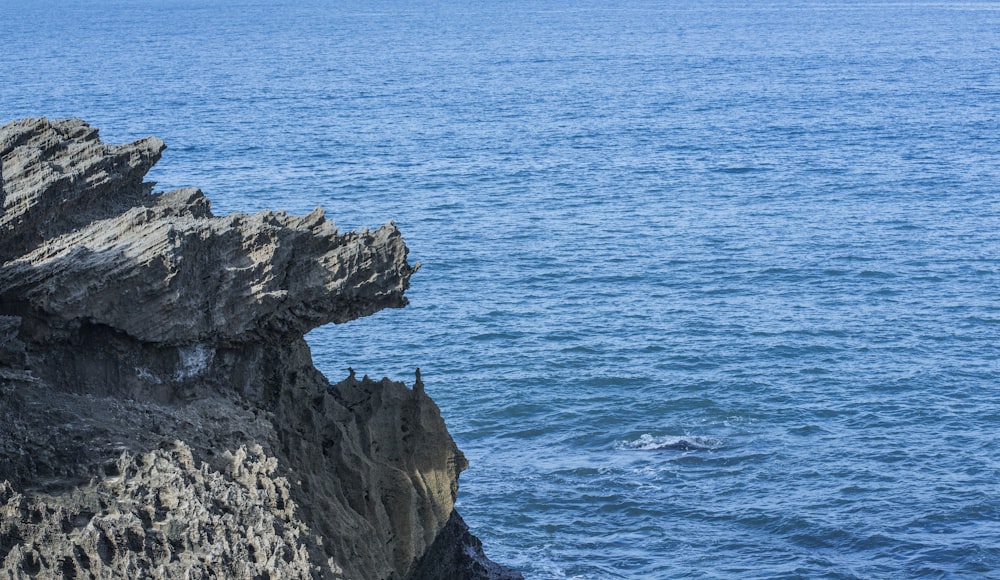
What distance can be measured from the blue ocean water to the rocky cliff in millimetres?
14872

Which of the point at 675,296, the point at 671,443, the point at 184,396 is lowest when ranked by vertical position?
the point at 671,443

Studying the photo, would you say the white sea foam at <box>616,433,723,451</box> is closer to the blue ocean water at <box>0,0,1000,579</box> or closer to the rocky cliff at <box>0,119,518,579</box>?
the blue ocean water at <box>0,0,1000,579</box>

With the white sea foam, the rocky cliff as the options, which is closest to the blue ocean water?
the white sea foam

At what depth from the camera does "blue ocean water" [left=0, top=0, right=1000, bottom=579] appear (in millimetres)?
42156

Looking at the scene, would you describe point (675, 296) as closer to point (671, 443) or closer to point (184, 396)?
point (671, 443)

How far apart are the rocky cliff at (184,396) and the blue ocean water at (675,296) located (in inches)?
586

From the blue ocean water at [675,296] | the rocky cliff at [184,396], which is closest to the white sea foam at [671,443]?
the blue ocean water at [675,296]

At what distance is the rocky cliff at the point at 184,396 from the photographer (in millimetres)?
18406

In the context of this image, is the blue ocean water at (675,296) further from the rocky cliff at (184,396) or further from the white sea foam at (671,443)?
the rocky cliff at (184,396)

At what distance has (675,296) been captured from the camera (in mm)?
65438

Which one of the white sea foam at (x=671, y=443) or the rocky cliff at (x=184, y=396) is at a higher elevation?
the rocky cliff at (x=184, y=396)

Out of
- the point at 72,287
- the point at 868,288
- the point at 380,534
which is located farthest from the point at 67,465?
the point at 868,288

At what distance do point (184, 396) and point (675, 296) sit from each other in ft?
148

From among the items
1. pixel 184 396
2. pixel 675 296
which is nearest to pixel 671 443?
pixel 675 296
